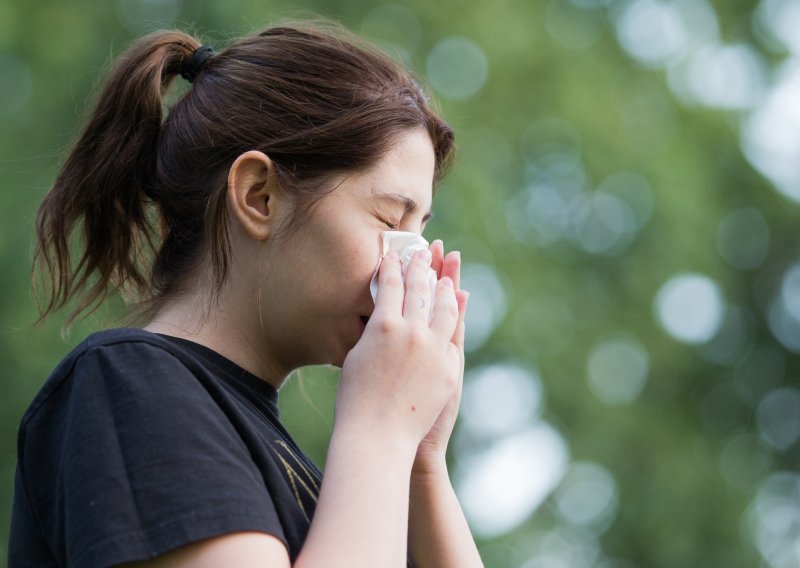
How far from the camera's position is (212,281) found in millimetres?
2158

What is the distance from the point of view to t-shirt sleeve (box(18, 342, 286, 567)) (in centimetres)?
158

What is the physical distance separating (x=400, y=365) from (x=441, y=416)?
1.29 feet

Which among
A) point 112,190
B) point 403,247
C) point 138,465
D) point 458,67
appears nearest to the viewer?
point 138,465

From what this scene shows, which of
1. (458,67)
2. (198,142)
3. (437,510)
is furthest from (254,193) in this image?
(458,67)

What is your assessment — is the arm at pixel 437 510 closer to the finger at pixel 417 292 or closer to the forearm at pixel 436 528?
the forearm at pixel 436 528

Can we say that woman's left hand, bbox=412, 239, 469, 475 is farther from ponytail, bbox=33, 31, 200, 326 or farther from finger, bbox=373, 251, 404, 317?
ponytail, bbox=33, 31, 200, 326

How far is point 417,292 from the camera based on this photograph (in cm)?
202

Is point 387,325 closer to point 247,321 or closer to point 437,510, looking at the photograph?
point 247,321

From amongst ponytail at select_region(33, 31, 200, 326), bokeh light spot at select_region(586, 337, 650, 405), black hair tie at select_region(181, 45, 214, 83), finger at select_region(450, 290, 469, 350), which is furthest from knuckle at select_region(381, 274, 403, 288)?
bokeh light spot at select_region(586, 337, 650, 405)

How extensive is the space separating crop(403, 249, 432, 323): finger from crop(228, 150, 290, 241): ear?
0.88 ft

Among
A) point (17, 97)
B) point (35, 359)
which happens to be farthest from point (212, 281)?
point (17, 97)

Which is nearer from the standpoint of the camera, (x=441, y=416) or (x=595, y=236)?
(x=441, y=416)

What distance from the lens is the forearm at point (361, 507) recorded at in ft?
5.43

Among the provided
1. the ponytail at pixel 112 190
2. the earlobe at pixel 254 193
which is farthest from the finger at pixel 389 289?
the ponytail at pixel 112 190
